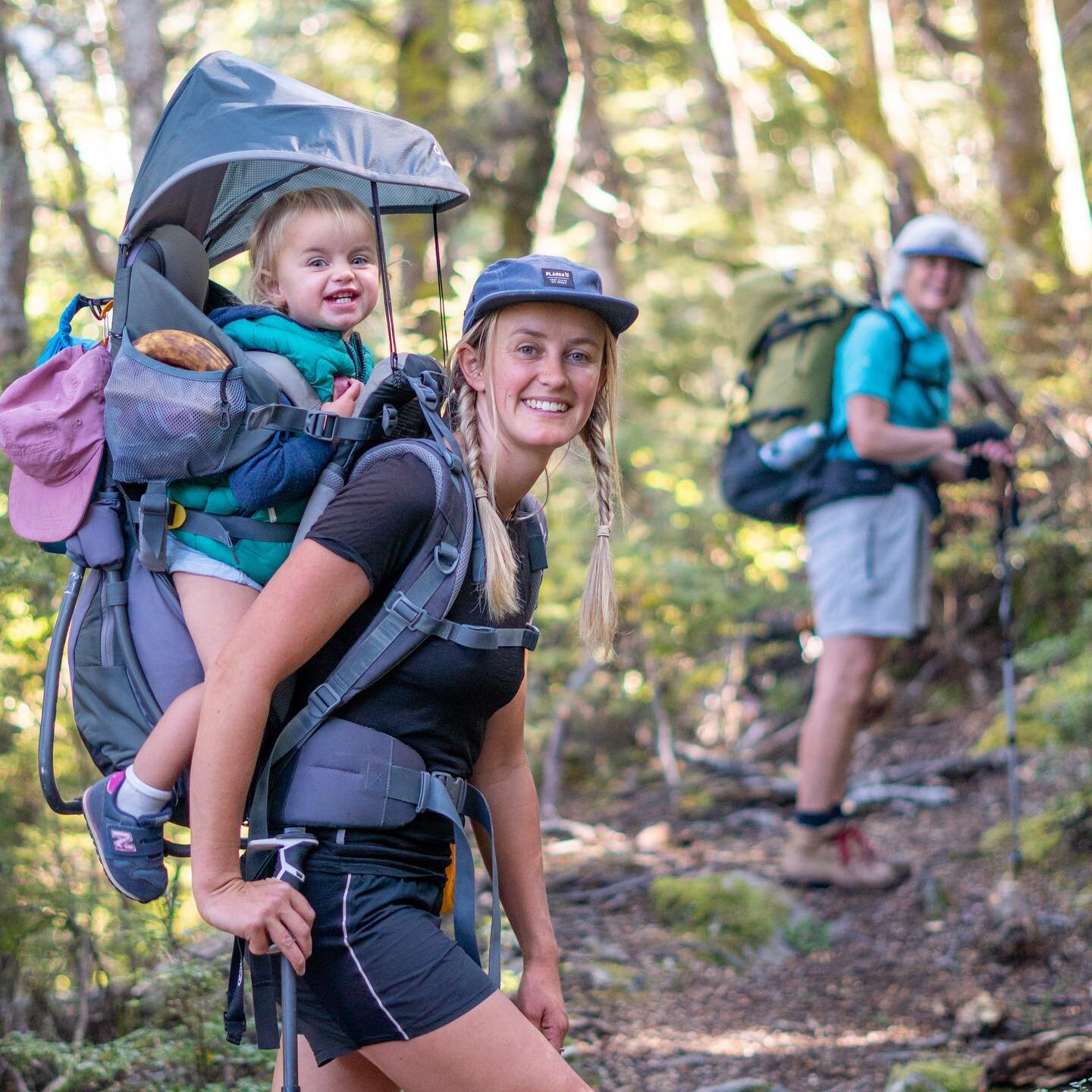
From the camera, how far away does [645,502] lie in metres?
10.8

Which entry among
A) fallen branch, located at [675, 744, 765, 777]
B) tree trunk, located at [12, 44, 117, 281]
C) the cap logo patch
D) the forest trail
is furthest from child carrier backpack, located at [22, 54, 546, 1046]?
fallen branch, located at [675, 744, 765, 777]

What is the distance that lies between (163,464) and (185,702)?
0.47 m

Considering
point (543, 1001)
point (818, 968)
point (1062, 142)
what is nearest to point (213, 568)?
point (543, 1001)

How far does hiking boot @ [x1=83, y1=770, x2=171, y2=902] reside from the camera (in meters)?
2.48

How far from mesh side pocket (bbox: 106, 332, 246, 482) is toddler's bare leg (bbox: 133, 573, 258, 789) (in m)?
0.23

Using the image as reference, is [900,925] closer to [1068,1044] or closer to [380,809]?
[1068,1044]

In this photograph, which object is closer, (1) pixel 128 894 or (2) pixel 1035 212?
(1) pixel 128 894

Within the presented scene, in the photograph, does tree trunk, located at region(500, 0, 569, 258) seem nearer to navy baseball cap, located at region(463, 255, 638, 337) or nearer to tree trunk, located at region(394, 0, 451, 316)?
tree trunk, located at region(394, 0, 451, 316)

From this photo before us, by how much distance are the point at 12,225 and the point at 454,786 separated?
4856 millimetres

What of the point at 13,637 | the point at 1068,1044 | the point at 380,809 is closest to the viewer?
the point at 380,809

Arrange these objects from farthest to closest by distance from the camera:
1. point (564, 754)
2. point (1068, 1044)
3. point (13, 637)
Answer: point (564, 754) → point (13, 637) → point (1068, 1044)

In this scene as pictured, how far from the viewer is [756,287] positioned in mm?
6391

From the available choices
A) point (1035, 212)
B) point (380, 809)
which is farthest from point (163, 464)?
point (1035, 212)

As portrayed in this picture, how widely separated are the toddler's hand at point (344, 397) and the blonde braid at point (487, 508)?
0.22m
